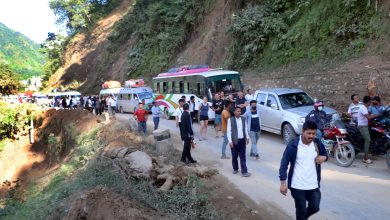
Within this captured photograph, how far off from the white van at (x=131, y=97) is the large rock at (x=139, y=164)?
16.0 meters

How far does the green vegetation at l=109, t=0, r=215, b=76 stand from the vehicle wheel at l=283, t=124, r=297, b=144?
21.7 metres

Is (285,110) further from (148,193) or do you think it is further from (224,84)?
(148,193)

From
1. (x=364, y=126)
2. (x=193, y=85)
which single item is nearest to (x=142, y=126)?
(x=193, y=85)

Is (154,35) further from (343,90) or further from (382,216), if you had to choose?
(382,216)

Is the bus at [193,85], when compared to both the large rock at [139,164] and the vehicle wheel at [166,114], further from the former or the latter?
the large rock at [139,164]

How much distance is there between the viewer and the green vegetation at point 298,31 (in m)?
16.3

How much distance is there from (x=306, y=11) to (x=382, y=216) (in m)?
15.7

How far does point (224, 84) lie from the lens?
1850cm

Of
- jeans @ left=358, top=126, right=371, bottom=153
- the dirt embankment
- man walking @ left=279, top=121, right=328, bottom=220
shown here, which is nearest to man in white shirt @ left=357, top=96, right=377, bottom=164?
jeans @ left=358, top=126, right=371, bottom=153

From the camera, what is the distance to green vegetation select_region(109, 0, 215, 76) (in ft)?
110

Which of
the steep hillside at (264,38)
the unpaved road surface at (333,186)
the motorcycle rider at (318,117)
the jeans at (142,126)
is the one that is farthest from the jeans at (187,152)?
the steep hillside at (264,38)

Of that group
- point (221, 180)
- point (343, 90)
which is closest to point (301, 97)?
point (343, 90)

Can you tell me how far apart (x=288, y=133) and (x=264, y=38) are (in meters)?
10.7

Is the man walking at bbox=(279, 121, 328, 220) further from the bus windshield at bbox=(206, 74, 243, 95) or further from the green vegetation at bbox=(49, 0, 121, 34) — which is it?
the green vegetation at bbox=(49, 0, 121, 34)
